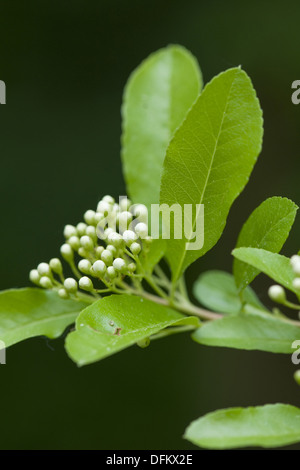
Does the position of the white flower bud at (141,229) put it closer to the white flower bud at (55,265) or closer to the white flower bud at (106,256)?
the white flower bud at (106,256)

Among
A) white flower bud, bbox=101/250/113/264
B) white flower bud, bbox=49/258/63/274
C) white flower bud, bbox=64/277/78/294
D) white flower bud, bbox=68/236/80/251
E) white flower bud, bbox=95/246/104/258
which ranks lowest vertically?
white flower bud, bbox=64/277/78/294

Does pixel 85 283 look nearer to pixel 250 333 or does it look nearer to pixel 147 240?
pixel 147 240

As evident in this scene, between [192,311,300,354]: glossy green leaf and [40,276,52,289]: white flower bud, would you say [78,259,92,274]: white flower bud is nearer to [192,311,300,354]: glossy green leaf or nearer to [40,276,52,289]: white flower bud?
[40,276,52,289]: white flower bud

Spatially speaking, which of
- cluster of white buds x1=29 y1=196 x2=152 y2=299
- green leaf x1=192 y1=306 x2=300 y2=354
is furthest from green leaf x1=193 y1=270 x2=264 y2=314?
cluster of white buds x1=29 y1=196 x2=152 y2=299

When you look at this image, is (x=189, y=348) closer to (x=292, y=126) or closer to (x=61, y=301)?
(x=292, y=126)

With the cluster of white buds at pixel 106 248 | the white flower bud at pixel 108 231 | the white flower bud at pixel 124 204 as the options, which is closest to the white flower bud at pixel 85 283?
the cluster of white buds at pixel 106 248

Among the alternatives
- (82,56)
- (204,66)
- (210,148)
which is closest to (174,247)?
(210,148)
